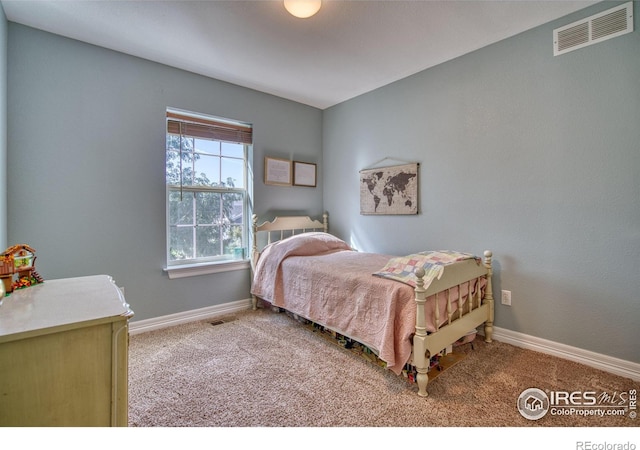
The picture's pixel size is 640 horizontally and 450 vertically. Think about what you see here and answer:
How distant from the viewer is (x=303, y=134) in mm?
3738

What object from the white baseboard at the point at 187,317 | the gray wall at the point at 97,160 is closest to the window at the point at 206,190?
the gray wall at the point at 97,160

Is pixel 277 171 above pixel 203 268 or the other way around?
above

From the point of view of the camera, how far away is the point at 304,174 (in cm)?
373

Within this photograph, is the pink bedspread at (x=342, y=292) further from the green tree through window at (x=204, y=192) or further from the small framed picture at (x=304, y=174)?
the small framed picture at (x=304, y=174)

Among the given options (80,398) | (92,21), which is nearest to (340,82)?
(92,21)

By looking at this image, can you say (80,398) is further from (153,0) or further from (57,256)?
(153,0)

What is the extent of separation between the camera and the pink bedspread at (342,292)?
177 centimetres

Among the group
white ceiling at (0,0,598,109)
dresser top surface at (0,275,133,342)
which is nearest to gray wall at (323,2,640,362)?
white ceiling at (0,0,598,109)

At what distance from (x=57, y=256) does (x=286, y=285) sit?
1802 mm

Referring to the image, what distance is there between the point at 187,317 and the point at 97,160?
1.60 metres

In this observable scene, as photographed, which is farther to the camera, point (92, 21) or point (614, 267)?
point (92, 21)
